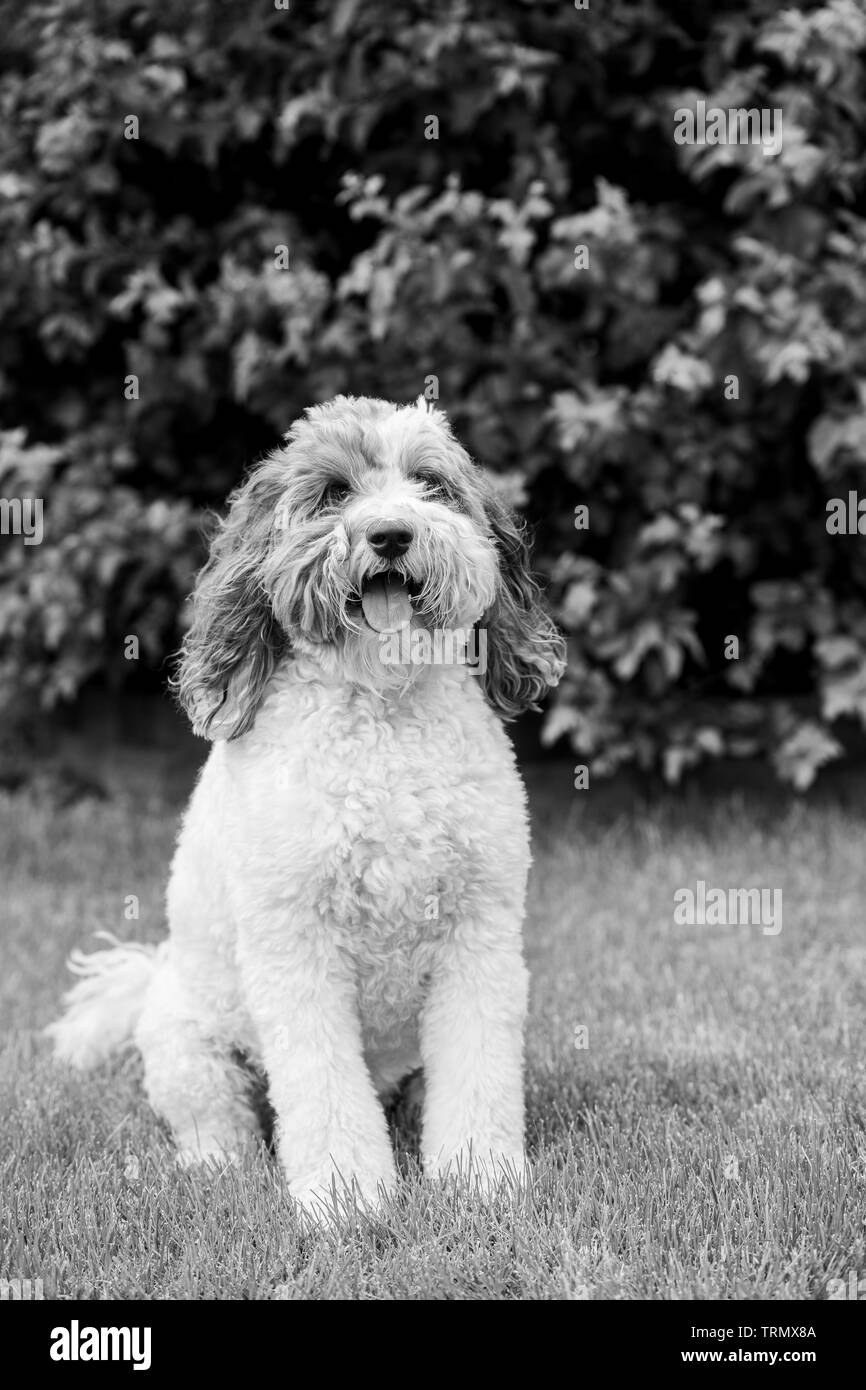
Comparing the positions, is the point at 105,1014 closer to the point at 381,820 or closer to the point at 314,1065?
the point at 314,1065

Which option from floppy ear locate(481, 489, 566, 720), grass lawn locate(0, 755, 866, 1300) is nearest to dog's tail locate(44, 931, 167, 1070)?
grass lawn locate(0, 755, 866, 1300)

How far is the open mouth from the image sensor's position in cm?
297

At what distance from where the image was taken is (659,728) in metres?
6.43

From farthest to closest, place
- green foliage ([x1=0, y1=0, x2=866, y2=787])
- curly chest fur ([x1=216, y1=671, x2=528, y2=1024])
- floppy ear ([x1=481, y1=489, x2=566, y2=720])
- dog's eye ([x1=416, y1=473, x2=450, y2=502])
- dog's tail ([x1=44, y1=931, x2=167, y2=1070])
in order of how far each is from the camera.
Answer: green foliage ([x1=0, y1=0, x2=866, y2=787]) < dog's tail ([x1=44, y1=931, x2=167, y2=1070]) < floppy ear ([x1=481, y1=489, x2=566, y2=720]) < dog's eye ([x1=416, y1=473, x2=450, y2=502]) < curly chest fur ([x1=216, y1=671, x2=528, y2=1024])

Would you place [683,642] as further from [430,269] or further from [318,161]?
[318,161]

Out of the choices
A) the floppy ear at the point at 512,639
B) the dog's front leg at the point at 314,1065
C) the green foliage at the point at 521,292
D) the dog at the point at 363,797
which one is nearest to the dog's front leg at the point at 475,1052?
the dog at the point at 363,797

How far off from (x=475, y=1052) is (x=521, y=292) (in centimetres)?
377

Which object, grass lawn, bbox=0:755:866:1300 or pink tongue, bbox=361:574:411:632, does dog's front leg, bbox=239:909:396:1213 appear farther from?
pink tongue, bbox=361:574:411:632

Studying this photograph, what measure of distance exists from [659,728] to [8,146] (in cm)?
375

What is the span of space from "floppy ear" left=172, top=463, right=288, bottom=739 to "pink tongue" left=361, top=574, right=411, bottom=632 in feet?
0.85

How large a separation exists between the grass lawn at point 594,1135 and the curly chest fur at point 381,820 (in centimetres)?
48

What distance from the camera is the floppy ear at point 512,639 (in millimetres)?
3348

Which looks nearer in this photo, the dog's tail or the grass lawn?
the grass lawn

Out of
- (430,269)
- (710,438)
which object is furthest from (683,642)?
(430,269)
